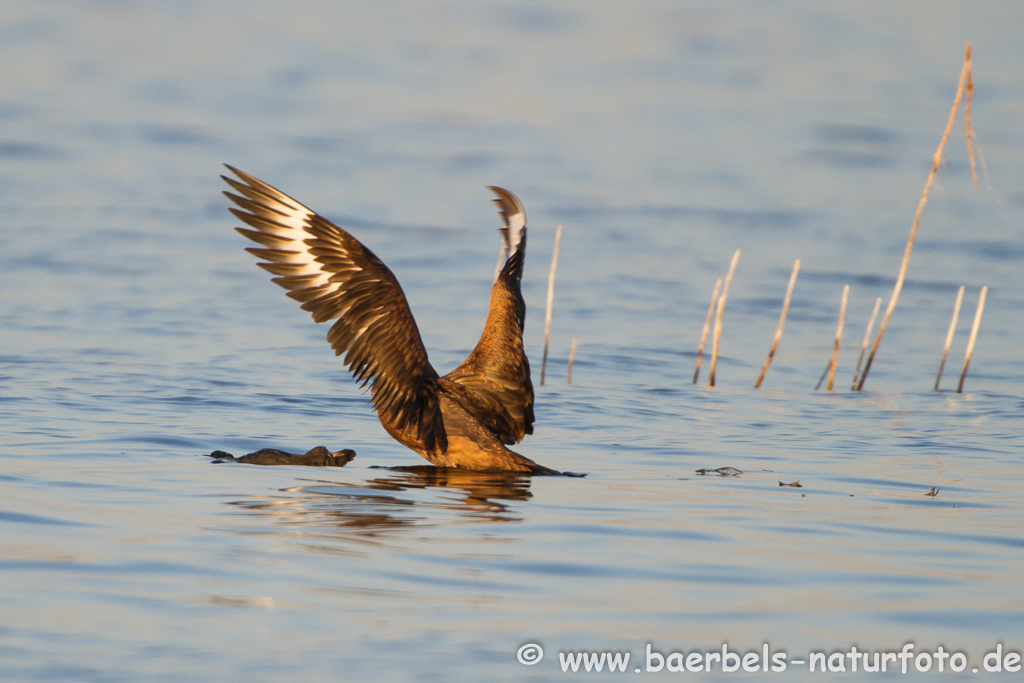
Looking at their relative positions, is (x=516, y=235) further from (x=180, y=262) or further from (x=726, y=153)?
(x=726, y=153)

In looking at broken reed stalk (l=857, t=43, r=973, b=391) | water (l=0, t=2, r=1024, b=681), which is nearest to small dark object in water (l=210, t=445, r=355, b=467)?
water (l=0, t=2, r=1024, b=681)

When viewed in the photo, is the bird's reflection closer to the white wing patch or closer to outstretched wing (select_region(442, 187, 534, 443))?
outstretched wing (select_region(442, 187, 534, 443))

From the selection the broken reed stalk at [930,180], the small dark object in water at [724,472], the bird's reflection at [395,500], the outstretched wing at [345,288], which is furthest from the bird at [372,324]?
the broken reed stalk at [930,180]

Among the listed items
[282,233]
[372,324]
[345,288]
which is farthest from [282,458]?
[282,233]

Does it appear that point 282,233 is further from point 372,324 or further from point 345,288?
point 372,324

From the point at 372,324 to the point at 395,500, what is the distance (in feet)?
3.91

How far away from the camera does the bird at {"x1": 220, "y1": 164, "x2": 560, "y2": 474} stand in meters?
7.62

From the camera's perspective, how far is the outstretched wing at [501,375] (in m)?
8.49

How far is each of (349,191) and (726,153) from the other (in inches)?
329

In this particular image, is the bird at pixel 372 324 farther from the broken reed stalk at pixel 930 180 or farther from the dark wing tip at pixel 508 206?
the broken reed stalk at pixel 930 180

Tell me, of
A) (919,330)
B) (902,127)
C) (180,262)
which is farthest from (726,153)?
(180,262)

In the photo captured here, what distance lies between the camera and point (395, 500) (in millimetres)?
6953

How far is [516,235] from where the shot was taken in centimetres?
935

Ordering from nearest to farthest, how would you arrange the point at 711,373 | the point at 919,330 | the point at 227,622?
1. the point at 227,622
2. the point at 711,373
3. the point at 919,330
